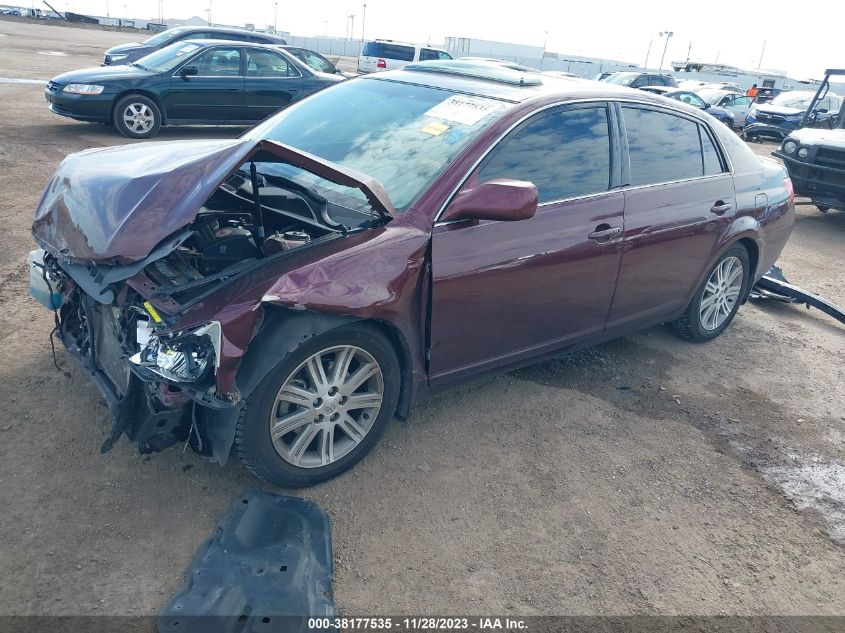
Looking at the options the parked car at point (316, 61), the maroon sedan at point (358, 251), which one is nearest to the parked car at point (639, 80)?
the parked car at point (316, 61)

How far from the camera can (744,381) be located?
4.62 m

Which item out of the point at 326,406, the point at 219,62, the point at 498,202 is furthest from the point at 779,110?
the point at 326,406

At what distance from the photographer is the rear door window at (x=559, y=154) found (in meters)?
3.39

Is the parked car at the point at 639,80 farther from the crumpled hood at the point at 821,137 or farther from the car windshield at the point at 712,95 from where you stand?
the crumpled hood at the point at 821,137

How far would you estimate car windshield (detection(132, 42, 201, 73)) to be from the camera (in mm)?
10352

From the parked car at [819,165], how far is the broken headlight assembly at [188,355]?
904cm

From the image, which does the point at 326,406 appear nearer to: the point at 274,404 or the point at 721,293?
the point at 274,404

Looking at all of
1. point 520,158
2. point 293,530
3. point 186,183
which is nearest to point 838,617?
point 293,530

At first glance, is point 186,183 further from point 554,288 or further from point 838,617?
point 838,617

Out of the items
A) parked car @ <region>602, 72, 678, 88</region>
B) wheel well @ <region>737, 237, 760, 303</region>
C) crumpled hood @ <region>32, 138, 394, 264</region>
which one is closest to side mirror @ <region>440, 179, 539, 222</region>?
crumpled hood @ <region>32, 138, 394, 264</region>

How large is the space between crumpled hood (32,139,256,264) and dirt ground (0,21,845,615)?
980 mm

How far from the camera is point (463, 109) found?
356cm

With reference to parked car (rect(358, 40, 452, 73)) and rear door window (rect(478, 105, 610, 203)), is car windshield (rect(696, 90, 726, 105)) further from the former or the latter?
rear door window (rect(478, 105, 610, 203))

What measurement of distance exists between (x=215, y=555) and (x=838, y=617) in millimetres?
2557
